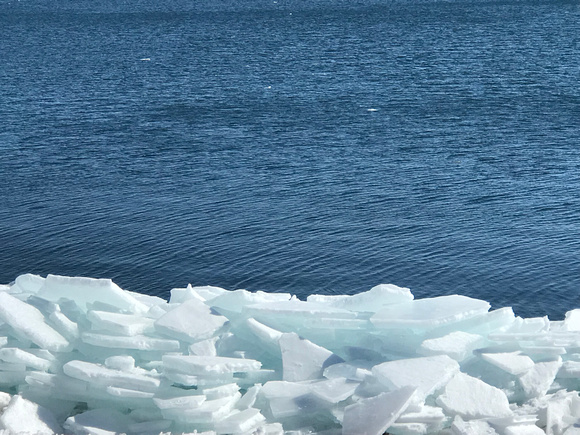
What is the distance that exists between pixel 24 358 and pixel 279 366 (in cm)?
334

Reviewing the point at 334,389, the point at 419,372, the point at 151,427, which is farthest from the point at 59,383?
the point at 419,372

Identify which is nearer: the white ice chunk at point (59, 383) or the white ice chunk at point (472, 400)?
the white ice chunk at point (472, 400)

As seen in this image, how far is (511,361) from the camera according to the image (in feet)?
36.1

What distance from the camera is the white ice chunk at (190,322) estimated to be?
11.4 meters

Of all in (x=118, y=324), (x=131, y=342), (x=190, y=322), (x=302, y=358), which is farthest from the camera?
(x=190, y=322)

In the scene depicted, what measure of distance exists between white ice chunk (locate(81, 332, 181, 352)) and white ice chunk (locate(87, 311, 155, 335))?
10cm

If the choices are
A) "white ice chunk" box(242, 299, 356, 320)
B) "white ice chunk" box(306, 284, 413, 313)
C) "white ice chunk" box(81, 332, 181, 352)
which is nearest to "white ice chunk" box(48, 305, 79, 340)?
"white ice chunk" box(81, 332, 181, 352)

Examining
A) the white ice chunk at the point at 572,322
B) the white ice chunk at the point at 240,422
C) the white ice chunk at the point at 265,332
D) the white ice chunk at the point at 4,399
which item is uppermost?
the white ice chunk at the point at 265,332

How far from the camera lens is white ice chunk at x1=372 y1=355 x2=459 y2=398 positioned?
408 inches

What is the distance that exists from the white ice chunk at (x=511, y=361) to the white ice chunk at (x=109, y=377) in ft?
13.9

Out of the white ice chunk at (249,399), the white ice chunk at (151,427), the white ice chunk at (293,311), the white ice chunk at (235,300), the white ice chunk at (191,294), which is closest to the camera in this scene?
the white ice chunk at (151,427)

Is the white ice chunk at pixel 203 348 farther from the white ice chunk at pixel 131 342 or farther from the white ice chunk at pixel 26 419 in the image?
the white ice chunk at pixel 26 419

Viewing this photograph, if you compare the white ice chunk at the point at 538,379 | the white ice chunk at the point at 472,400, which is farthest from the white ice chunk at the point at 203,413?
the white ice chunk at the point at 538,379

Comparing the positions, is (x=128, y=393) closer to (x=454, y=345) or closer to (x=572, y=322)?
(x=454, y=345)
